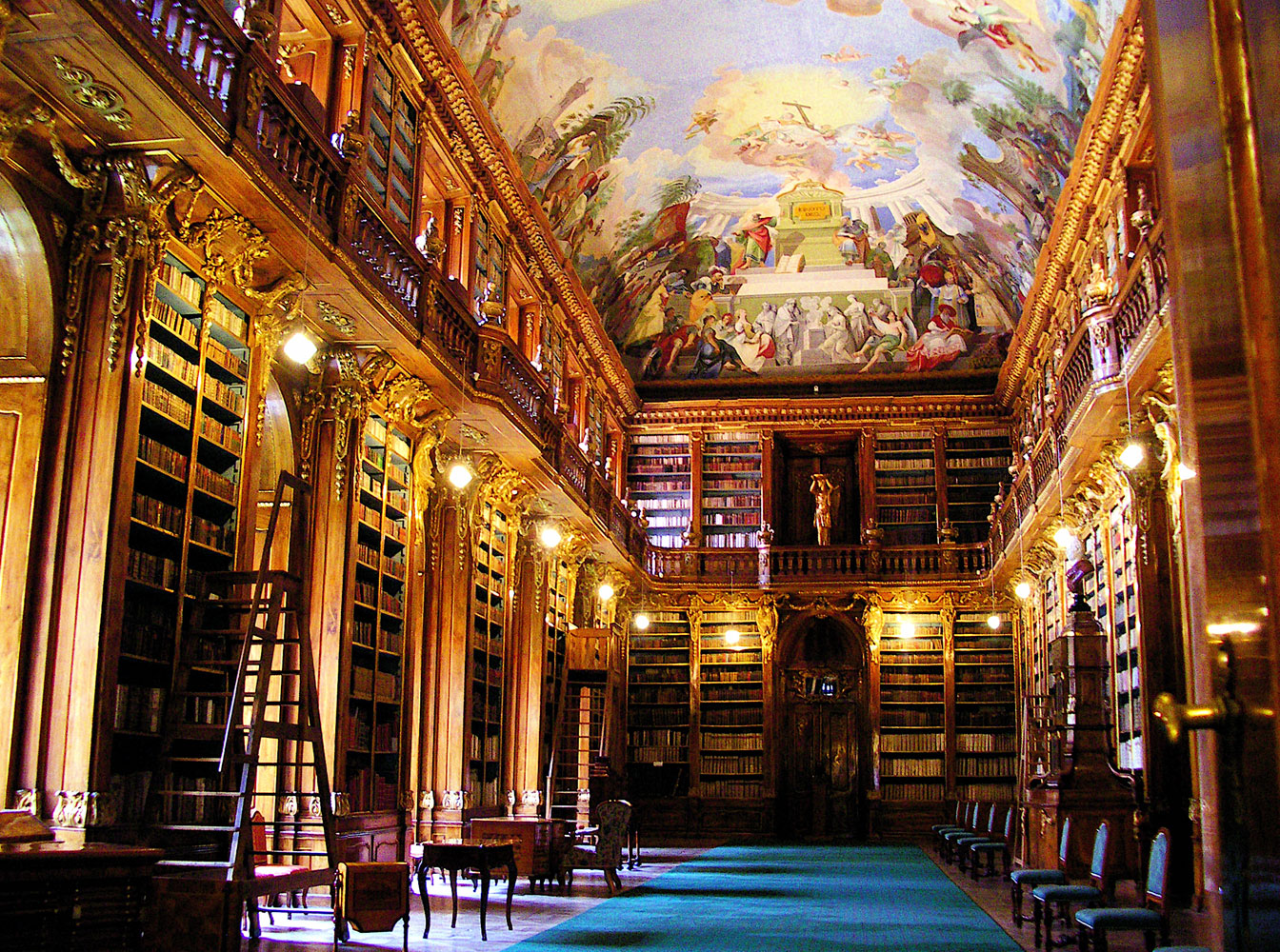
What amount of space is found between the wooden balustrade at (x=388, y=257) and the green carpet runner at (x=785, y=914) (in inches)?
189

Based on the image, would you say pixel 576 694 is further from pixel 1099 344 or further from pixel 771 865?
pixel 1099 344

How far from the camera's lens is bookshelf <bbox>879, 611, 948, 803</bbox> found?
64.7 feet

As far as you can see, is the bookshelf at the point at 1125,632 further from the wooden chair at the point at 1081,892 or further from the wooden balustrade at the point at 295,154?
the wooden balustrade at the point at 295,154

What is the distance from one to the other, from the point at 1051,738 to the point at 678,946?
5759 millimetres

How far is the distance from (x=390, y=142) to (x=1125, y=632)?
877cm

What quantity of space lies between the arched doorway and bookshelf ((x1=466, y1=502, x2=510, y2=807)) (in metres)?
7.26

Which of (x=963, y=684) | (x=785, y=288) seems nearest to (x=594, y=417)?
(x=785, y=288)

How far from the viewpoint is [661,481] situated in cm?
2155

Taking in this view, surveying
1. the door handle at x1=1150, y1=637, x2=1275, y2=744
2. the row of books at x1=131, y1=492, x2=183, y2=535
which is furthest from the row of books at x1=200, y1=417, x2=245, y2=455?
the door handle at x1=1150, y1=637, x2=1275, y2=744

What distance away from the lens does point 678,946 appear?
7.38 m

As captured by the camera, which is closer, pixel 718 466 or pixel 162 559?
pixel 162 559

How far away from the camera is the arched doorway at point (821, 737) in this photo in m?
20.2

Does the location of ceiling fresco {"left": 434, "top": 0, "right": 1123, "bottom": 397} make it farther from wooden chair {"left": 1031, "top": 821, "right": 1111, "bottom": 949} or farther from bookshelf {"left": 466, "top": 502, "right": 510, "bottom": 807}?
wooden chair {"left": 1031, "top": 821, "right": 1111, "bottom": 949}

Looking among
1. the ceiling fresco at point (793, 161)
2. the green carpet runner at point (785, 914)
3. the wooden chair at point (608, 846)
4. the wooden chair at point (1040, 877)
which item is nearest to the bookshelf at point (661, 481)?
the ceiling fresco at point (793, 161)
